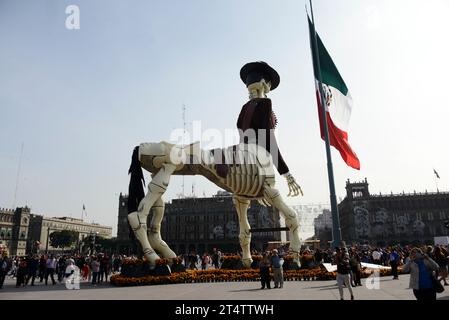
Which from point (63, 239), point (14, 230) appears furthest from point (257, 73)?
point (14, 230)

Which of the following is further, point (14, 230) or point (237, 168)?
point (14, 230)

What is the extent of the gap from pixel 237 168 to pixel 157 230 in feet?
13.2

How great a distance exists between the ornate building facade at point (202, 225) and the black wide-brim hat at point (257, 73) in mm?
58871

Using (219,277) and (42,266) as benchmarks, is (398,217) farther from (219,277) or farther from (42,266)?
(42,266)

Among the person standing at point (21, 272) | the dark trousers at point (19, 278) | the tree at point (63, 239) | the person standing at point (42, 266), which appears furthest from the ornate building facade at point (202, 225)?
the dark trousers at point (19, 278)

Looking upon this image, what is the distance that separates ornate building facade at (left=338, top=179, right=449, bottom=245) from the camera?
72.4 m

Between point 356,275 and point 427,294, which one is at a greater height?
point 427,294

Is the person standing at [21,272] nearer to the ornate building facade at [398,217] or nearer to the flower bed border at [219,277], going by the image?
the flower bed border at [219,277]

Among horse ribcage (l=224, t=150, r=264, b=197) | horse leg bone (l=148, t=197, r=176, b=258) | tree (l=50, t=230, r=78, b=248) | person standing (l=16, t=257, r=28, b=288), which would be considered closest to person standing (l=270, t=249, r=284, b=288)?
horse ribcage (l=224, t=150, r=264, b=197)

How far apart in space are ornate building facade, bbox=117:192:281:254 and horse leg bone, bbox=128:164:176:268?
6131 cm

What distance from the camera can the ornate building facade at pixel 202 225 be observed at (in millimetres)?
73938

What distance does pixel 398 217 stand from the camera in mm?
74438
